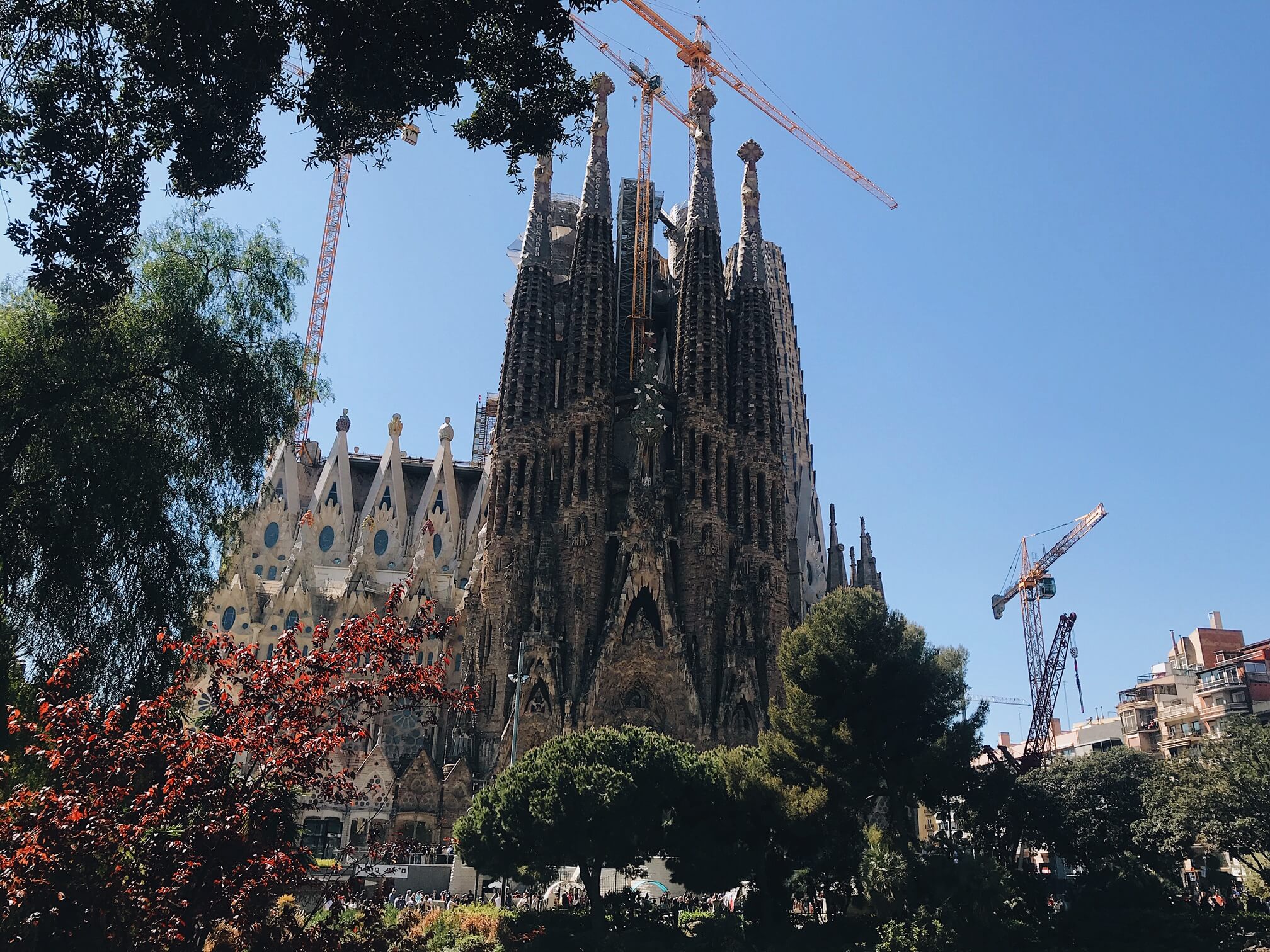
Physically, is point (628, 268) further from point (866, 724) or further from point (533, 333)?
point (866, 724)

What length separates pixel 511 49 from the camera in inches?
465

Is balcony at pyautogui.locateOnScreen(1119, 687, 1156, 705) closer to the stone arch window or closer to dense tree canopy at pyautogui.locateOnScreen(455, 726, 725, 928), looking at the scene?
the stone arch window

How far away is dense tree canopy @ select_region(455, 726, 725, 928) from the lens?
23.2 metres

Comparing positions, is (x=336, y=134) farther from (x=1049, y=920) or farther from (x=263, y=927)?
(x=1049, y=920)

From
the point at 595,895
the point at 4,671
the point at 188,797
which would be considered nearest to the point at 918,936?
the point at 595,895

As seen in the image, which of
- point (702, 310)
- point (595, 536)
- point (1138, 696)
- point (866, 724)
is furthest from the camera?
point (1138, 696)

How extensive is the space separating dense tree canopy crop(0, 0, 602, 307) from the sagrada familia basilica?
2239cm

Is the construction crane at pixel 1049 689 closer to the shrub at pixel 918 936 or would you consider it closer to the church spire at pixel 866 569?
the church spire at pixel 866 569

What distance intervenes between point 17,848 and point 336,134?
7.98 m

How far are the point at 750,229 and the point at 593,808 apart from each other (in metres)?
31.9

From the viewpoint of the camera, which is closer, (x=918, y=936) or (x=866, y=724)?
(x=918, y=936)

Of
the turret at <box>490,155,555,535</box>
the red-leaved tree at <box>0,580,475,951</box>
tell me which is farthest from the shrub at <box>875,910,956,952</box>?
the turret at <box>490,155,555,535</box>

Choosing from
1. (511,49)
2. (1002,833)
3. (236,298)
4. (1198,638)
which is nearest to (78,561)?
(236,298)

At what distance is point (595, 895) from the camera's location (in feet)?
75.6
